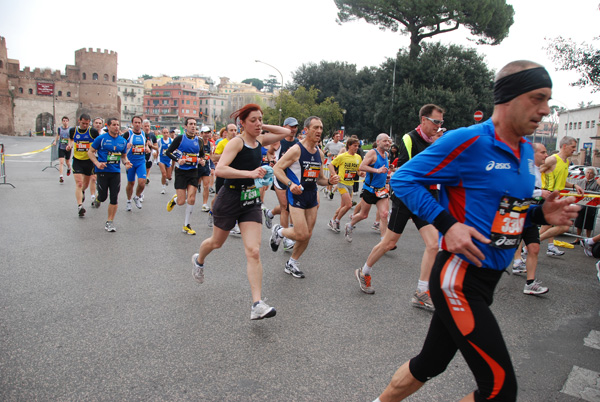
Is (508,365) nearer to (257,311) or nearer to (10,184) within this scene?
(257,311)

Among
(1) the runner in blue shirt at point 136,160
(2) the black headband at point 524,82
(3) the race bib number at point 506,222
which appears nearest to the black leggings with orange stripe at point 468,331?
(3) the race bib number at point 506,222

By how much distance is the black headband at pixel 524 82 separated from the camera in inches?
78.5

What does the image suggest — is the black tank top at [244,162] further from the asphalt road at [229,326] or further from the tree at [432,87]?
the tree at [432,87]

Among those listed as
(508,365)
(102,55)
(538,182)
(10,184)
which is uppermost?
(102,55)

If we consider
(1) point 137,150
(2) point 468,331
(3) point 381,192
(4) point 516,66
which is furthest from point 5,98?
(2) point 468,331

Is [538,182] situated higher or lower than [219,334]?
higher

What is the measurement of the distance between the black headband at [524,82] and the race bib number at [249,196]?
2957 millimetres

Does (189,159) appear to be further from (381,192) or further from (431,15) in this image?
(431,15)

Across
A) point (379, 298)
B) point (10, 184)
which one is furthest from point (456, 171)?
point (10, 184)

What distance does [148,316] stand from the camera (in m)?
4.19

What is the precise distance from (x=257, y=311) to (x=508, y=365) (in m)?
2.48

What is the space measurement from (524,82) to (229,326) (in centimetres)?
314

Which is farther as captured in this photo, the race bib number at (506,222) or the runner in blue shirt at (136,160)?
the runner in blue shirt at (136,160)

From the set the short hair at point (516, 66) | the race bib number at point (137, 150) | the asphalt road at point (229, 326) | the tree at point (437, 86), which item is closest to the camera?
the short hair at point (516, 66)
